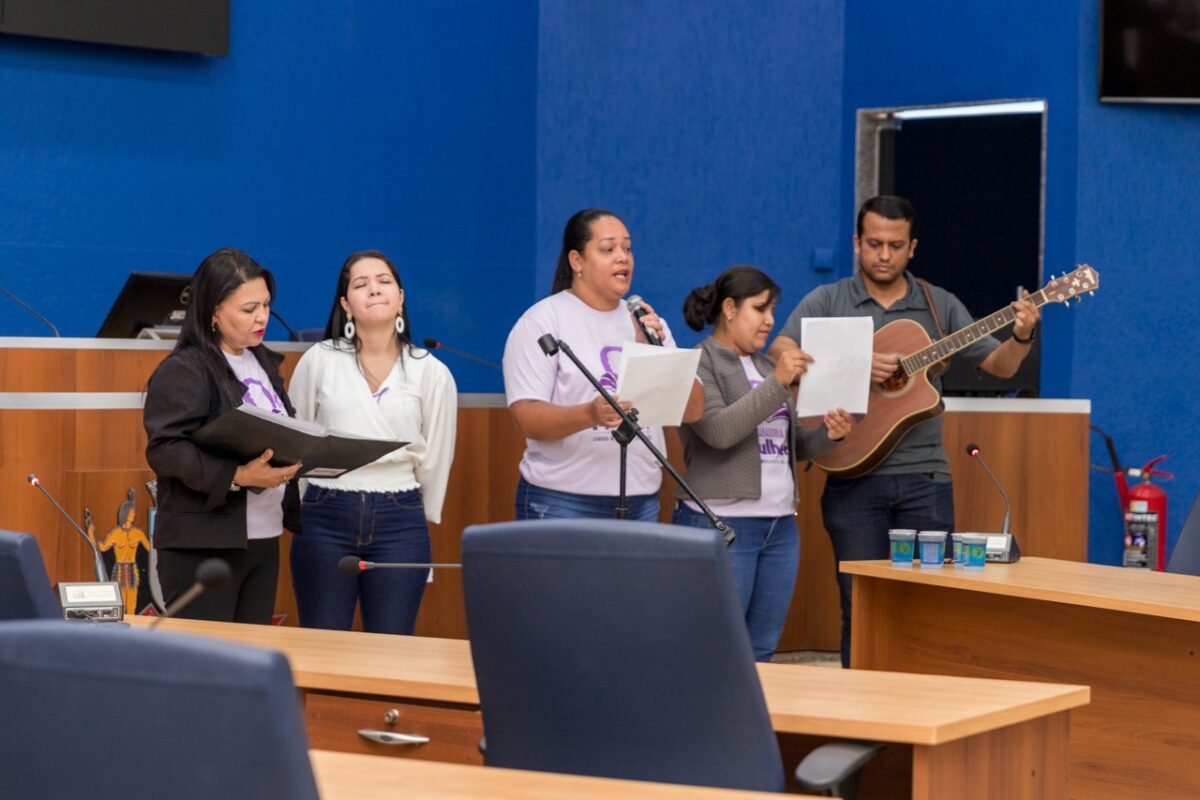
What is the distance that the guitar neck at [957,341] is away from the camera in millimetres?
4508

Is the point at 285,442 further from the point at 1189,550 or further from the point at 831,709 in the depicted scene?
the point at 1189,550

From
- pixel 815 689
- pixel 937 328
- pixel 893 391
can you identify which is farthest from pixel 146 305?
pixel 815 689

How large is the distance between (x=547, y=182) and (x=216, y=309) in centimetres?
427

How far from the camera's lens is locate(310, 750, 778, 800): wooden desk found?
Answer: 6.44 feet

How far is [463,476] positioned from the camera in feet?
16.7

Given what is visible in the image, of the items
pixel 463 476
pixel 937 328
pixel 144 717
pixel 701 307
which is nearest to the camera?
pixel 144 717

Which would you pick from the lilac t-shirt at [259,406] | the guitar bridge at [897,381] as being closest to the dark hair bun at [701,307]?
the guitar bridge at [897,381]

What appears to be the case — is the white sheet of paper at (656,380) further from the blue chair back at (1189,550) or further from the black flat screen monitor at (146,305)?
the black flat screen monitor at (146,305)

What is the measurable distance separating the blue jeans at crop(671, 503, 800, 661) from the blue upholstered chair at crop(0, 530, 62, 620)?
214 cm

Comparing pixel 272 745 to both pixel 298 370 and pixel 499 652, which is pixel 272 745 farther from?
pixel 298 370

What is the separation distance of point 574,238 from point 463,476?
1130 mm

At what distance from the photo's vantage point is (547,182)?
25.9ft

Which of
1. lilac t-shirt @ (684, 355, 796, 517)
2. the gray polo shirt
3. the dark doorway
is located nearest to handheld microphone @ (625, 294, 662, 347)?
lilac t-shirt @ (684, 355, 796, 517)

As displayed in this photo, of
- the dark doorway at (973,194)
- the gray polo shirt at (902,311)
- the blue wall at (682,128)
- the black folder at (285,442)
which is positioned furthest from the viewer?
the blue wall at (682,128)
